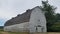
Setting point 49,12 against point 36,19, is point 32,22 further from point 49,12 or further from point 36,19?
point 49,12

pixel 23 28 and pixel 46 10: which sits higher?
pixel 46 10

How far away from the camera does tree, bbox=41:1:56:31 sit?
53.1 metres

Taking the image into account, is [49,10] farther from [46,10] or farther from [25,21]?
[25,21]

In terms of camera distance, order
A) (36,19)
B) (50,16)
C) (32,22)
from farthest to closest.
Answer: (50,16) → (36,19) → (32,22)

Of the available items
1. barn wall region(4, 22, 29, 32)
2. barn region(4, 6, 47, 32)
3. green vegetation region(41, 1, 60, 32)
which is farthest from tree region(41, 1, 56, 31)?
barn wall region(4, 22, 29, 32)

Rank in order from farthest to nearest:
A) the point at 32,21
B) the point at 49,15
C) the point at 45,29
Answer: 1. the point at 49,15
2. the point at 45,29
3. the point at 32,21

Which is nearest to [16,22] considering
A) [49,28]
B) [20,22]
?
[20,22]

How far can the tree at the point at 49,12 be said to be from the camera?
2092 inches

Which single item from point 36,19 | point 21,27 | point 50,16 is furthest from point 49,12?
point 21,27

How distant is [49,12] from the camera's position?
5522 cm

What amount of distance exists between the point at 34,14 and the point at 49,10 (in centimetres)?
1135

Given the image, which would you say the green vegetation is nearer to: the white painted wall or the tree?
the tree

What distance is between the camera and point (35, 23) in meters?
46.7

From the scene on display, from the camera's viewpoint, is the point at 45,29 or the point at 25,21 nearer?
the point at 25,21
